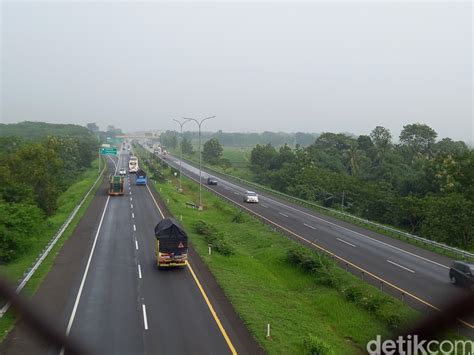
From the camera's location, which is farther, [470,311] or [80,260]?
[80,260]

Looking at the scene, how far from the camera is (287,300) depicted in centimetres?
2253

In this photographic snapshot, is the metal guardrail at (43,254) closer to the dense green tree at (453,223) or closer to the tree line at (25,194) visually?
the tree line at (25,194)

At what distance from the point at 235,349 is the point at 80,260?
1483 centimetres

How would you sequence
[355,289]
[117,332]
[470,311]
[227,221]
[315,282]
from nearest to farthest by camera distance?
[470,311] → [117,332] → [355,289] → [315,282] → [227,221]

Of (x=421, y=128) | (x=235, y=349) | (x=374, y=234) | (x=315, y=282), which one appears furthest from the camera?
(x=421, y=128)

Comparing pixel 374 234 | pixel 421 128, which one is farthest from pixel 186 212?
pixel 421 128

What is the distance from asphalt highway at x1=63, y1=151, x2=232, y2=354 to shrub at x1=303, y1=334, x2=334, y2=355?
2.67 metres

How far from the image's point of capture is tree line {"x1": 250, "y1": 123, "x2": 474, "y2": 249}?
38.6 meters

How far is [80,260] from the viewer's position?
88.9 feet

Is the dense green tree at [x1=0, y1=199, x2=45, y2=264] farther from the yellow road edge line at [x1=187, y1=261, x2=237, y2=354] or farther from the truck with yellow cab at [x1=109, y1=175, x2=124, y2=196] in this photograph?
the truck with yellow cab at [x1=109, y1=175, x2=124, y2=196]

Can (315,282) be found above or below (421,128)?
below

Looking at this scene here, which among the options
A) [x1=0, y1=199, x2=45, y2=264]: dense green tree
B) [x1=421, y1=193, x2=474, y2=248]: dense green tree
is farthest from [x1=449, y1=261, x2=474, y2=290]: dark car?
[x1=0, y1=199, x2=45, y2=264]: dense green tree

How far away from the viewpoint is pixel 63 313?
18359 millimetres

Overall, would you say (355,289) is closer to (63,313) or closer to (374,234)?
(63,313)
